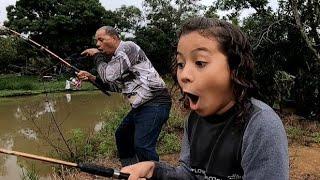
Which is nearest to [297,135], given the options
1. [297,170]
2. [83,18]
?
[297,170]

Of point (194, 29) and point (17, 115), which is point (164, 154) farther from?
point (17, 115)

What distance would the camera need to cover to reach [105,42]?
4352mm

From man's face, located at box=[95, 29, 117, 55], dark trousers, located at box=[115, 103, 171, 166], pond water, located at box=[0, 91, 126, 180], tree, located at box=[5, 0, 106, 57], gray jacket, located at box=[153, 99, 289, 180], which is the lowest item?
pond water, located at box=[0, 91, 126, 180]

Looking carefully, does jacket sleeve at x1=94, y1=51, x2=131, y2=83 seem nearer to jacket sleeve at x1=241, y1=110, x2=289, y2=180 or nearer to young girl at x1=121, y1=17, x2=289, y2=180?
young girl at x1=121, y1=17, x2=289, y2=180

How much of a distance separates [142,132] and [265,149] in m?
2.78

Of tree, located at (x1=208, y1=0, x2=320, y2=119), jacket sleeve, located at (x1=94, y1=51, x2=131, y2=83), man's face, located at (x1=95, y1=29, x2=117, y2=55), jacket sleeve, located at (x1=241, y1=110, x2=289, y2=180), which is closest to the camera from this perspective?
jacket sleeve, located at (x1=241, y1=110, x2=289, y2=180)

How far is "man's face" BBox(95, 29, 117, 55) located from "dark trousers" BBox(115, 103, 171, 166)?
25.1 inches

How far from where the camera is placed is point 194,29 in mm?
1440

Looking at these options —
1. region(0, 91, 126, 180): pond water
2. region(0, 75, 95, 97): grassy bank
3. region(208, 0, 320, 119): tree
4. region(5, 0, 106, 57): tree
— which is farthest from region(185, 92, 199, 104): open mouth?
region(5, 0, 106, 57): tree

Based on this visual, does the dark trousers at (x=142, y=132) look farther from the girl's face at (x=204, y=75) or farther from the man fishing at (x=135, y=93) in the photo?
the girl's face at (x=204, y=75)

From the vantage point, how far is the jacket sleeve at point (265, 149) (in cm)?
131

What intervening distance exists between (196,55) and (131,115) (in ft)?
9.66

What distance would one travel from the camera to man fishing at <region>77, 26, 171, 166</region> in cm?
408

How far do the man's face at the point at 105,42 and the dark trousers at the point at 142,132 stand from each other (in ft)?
2.09
